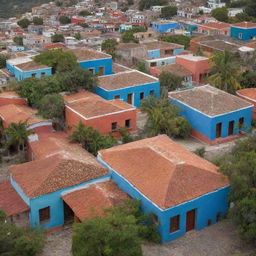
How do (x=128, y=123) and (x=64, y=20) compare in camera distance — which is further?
(x=64, y=20)

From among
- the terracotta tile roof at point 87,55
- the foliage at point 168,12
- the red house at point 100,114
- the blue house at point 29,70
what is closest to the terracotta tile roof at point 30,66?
the blue house at point 29,70

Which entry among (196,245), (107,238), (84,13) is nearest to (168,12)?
(84,13)

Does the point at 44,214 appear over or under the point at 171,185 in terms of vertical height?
under

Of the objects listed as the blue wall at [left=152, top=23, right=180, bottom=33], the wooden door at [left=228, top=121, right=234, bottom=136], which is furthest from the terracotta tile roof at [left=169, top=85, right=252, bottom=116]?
the blue wall at [left=152, top=23, right=180, bottom=33]

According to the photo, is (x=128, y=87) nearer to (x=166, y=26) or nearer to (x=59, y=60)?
(x=59, y=60)

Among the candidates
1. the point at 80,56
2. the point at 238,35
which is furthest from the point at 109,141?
the point at 238,35

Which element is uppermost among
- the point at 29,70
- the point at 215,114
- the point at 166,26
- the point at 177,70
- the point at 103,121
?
the point at 29,70

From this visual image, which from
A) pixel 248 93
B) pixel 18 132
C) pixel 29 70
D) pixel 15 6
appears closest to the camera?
pixel 18 132

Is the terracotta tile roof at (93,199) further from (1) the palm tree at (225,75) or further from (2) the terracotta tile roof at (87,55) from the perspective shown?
(2) the terracotta tile roof at (87,55)
